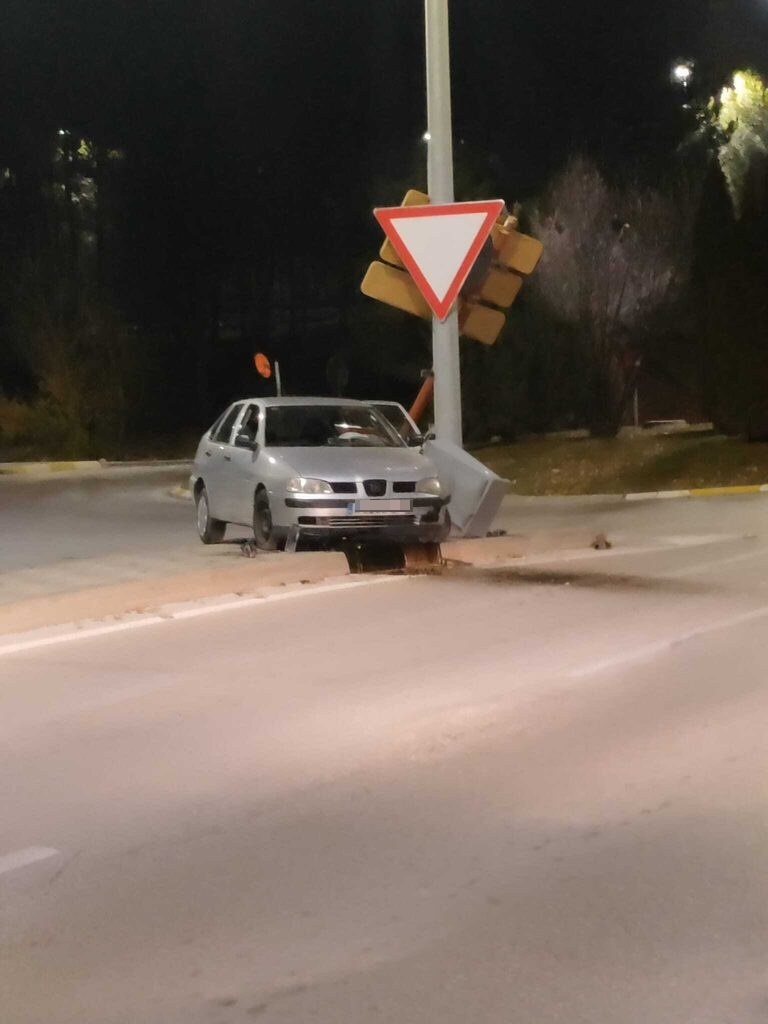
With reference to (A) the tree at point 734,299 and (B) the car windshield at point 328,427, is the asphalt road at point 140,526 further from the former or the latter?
(A) the tree at point 734,299

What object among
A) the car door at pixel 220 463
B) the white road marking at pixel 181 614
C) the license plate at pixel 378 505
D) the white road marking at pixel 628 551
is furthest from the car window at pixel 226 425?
the white road marking at pixel 181 614

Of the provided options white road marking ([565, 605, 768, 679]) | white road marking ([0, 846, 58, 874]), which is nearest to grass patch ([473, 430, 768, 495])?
white road marking ([565, 605, 768, 679])

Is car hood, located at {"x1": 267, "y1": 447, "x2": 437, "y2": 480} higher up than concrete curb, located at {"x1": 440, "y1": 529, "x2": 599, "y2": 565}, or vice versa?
car hood, located at {"x1": 267, "y1": 447, "x2": 437, "y2": 480}

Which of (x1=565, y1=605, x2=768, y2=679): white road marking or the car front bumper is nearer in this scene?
(x1=565, y1=605, x2=768, y2=679): white road marking

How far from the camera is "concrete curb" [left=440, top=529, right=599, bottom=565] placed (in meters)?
13.1

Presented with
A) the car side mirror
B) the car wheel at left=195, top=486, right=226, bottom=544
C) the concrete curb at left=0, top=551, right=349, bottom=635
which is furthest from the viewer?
the car wheel at left=195, top=486, right=226, bottom=544

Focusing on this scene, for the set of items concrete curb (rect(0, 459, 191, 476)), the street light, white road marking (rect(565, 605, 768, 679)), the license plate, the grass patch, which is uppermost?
the street light

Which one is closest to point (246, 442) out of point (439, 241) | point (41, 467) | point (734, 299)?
point (439, 241)

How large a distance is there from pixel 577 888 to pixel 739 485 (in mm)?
19020

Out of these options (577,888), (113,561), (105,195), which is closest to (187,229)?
(105,195)

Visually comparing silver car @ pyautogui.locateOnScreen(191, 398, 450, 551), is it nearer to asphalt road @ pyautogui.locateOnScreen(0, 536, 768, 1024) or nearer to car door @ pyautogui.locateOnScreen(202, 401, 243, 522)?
car door @ pyautogui.locateOnScreen(202, 401, 243, 522)

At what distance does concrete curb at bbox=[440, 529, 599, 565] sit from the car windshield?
57.3 inches

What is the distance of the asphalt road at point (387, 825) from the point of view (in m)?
4.25

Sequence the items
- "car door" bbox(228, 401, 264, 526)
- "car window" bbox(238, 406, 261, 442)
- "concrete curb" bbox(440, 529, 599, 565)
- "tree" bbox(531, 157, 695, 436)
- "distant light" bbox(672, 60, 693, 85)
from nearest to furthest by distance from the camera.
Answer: "concrete curb" bbox(440, 529, 599, 565)
"car door" bbox(228, 401, 264, 526)
"car window" bbox(238, 406, 261, 442)
"tree" bbox(531, 157, 695, 436)
"distant light" bbox(672, 60, 693, 85)
